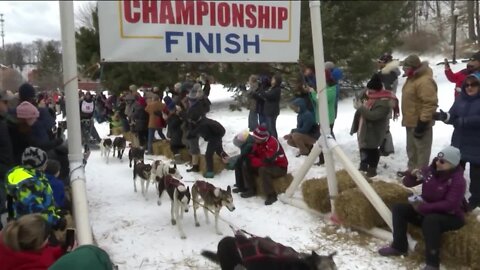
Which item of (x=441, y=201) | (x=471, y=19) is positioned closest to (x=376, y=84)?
(x=441, y=201)

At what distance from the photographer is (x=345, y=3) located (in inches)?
600

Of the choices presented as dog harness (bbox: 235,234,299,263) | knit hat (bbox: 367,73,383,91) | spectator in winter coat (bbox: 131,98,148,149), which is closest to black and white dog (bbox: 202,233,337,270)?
dog harness (bbox: 235,234,299,263)

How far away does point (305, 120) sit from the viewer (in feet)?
26.8

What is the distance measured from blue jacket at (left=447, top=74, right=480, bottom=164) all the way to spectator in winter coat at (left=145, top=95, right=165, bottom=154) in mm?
7410

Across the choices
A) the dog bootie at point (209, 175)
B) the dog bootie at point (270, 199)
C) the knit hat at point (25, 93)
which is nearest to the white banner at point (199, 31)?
the dog bootie at point (270, 199)

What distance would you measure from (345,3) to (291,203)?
10702 millimetres

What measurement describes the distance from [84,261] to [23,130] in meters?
3.66

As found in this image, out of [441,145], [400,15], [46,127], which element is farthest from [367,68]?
[46,127]

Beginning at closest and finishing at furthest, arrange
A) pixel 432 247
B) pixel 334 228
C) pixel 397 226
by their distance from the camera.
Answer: pixel 432 247 < pixel 397 226 < pixel 334 228

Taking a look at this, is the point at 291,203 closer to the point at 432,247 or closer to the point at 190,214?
the point at 190,214

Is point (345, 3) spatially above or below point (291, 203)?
above

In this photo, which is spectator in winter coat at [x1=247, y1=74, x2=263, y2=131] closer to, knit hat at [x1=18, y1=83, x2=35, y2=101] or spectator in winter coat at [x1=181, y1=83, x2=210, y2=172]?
spectator in winter coat at [x1=181, y1=83, x2=210, y2=172]

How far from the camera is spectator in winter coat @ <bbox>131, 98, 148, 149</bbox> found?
11922 millimetres

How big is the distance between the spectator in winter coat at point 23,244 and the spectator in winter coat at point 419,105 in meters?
5.15
